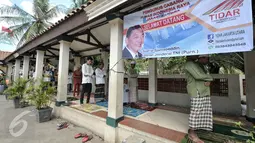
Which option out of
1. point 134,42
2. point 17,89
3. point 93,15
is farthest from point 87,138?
point 17,89

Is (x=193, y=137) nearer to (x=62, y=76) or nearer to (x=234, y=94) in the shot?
(x=234, y=94)

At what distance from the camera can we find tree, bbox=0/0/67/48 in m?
10.9

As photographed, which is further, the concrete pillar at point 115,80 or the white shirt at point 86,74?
the white shirt at point 86,74

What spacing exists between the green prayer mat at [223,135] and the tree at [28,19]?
46.3 ft

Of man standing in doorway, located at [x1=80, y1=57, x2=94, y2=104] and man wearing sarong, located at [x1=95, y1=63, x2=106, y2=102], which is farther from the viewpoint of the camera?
man wearing sarong, located at [x1=95, y1=63, x2=106, y2=102]

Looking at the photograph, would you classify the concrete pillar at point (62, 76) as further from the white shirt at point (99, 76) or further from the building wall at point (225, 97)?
the building wall at point (225, 97)

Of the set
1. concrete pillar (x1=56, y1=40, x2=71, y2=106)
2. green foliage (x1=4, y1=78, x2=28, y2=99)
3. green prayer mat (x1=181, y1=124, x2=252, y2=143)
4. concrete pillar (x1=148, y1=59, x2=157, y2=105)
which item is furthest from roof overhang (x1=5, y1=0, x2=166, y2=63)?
green prayer mat (x1=181, y1=124, x2=252, y2=143)

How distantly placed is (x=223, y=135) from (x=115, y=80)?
2272mm

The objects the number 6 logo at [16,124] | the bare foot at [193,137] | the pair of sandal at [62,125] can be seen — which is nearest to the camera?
the bare foot at [193,137]

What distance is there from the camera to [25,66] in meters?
7.62

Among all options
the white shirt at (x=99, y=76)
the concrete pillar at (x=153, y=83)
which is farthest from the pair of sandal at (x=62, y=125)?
the concrete pillar at (x=153, y=83)

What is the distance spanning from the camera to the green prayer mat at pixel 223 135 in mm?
1976

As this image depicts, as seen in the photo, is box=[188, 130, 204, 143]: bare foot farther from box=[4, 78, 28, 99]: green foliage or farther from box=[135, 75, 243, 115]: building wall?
box=[4, 78, 28, 99]: green foliage

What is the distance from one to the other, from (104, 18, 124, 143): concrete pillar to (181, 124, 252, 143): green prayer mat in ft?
4.55
